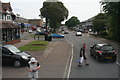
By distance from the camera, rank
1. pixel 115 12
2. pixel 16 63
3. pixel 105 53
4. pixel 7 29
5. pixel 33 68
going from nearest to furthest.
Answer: pixel 33 68 → pixel 16 63 → pixel 105 53 → pixel 7 29 → pixel 115 12

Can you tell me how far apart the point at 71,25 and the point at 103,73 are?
149m

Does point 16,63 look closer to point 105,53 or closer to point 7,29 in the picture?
point 105,53

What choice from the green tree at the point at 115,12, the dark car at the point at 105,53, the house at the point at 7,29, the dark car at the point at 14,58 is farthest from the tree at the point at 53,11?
the dark car at the point at 14,58

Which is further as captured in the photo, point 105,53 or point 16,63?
point 105,53

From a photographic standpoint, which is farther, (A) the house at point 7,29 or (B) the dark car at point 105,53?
(A) the house at point 7,29

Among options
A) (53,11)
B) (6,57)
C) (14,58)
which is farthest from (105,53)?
(53,11)

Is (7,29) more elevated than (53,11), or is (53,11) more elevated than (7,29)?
(53,11)

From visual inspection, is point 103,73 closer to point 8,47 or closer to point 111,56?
point 111,56

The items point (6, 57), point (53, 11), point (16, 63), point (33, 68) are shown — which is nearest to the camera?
point (33, 68)

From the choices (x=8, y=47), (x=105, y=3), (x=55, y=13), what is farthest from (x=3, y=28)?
(x=55, y=13)

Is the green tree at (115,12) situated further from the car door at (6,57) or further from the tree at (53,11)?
the tree at (53,11)

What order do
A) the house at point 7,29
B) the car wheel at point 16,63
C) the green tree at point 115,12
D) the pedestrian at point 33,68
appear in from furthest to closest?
the green tree at point 115,12, the house at point 7,29, the car wheel at point 16,63, the pedestrian at point 33,68

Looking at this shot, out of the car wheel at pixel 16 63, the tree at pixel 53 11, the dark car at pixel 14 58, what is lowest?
the car wheel at pixel 16 63

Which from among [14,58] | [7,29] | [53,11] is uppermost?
[53,11]
